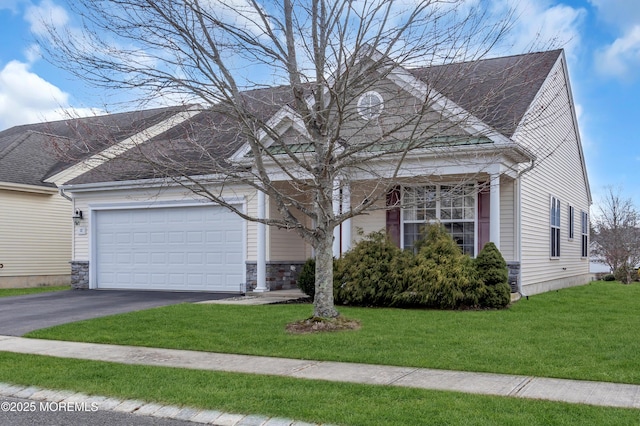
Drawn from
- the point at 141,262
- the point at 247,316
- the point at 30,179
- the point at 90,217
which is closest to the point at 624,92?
the point at 247,316

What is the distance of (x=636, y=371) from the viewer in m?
6.60

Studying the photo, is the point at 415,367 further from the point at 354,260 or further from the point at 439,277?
the point at 354,260

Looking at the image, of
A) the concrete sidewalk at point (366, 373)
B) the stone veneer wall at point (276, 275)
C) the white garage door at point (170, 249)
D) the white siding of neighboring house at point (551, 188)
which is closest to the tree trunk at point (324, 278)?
the concrete sidewalk at point (366, 373)

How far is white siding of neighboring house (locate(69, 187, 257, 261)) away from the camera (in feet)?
54.0

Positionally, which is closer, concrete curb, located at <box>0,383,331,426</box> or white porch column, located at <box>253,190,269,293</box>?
concrete curb, located at <box>0,383,331,426</box>

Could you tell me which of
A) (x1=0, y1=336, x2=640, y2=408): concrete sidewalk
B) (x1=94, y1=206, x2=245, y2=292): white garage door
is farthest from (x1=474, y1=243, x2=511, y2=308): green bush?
(x1=94, y1=206, x2=245, y2=292): white garage door

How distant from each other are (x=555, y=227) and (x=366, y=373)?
12884 mm

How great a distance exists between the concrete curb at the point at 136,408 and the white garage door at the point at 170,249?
33.8 feet

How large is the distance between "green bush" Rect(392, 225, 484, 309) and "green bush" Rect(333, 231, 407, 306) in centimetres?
31

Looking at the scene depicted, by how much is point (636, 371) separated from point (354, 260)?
7.34 meters

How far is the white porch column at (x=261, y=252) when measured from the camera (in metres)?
15.5

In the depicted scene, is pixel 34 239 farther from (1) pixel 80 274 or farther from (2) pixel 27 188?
(1) pixel 80 274

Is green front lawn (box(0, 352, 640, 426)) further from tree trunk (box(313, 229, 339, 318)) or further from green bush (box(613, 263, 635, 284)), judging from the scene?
green bush (box(613, 263, 635, 284))

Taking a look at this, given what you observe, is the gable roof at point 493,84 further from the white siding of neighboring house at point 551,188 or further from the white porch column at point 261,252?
the white porch column at point 261,252
